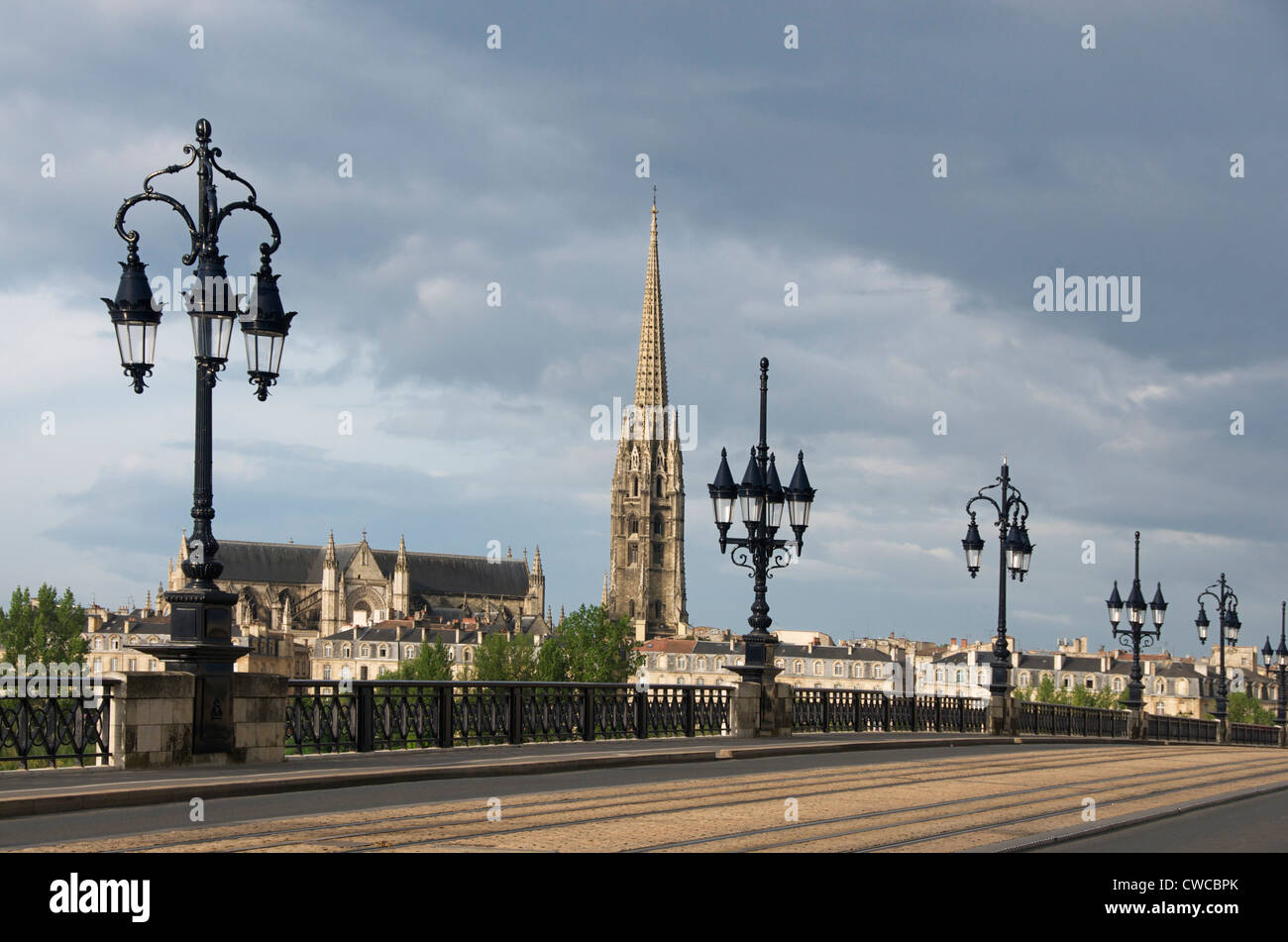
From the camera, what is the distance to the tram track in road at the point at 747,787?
39.1 feet

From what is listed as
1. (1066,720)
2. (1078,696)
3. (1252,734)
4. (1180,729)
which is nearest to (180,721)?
(1066,720)

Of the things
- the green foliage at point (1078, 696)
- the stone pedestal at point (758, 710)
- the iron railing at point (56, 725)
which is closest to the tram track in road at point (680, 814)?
Result: the iron railing at point (56, 725)

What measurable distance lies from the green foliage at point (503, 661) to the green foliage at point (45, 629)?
115ft

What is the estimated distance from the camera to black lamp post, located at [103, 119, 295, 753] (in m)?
17.7

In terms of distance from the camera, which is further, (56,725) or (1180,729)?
(1180,729)

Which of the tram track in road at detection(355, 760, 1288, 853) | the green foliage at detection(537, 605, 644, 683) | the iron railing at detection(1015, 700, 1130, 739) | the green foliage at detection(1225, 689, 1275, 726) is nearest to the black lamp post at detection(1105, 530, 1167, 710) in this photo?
the iron railing at detection(1015, 700, 1130, 739)

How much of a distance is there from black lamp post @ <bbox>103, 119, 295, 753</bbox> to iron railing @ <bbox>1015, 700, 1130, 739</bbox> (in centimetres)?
2437

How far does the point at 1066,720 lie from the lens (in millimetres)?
45625

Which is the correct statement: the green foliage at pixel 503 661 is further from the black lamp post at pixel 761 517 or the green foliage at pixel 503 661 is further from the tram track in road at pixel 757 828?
the tram track in road at pixel 757 828

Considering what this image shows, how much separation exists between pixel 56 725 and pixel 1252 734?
64618 millimetres

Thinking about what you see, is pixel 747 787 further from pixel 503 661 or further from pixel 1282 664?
pixel 503 661

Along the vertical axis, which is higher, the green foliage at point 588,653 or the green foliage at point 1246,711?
the green foliage at point 588,653
